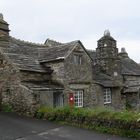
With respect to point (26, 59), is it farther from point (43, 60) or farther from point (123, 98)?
point (123, 98)

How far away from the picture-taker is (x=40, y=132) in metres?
14.2

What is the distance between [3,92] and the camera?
70.4 feet

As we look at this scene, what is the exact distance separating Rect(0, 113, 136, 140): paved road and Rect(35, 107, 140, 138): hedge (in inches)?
22.5

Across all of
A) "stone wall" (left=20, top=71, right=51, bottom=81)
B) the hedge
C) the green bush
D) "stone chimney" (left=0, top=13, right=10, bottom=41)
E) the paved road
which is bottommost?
the paved road

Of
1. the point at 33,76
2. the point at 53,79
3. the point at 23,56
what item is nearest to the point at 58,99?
the point at 53,79

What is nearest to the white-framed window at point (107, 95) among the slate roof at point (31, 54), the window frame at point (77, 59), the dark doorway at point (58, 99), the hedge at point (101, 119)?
the window frame at point (77, 59)

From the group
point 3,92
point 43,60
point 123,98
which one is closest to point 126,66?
point 123,98

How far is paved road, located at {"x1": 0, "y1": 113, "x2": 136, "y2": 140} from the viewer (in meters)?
13.2

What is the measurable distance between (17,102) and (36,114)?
87.7 inches

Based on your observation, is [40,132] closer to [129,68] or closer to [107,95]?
[107,95]

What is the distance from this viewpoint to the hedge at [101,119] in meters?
13.4

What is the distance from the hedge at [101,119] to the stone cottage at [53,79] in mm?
2595

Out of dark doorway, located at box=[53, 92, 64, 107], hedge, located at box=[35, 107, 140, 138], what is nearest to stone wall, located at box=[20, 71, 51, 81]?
dark doorway, located at box=[53, 92, 64, 107]

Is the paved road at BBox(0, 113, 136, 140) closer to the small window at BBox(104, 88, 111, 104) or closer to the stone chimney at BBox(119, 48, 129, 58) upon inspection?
the small window at BBox(104, 88, 111, 104)
